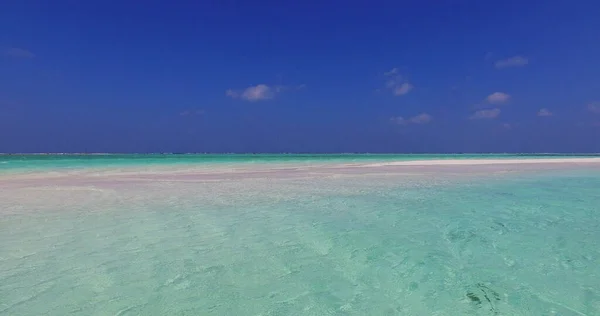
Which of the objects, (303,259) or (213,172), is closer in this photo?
(303,259)

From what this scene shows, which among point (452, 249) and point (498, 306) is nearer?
point (498, 306)

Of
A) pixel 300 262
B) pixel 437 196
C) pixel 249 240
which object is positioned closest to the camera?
pixel 300 262

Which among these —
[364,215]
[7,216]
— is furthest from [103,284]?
[7,216]

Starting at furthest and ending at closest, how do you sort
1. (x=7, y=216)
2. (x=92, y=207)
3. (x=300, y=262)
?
(x=92, y=207)
(x=7, y=216)
(x=300, y=262)

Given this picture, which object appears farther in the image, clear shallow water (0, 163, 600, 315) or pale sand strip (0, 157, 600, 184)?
pale sand strip (0, 157, 600, 184)

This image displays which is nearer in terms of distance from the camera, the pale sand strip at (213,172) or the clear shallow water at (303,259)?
the clear shallow water at (303,259)

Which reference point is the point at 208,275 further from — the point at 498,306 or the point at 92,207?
the point at 92,207

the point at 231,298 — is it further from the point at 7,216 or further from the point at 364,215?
the point at 7,216
